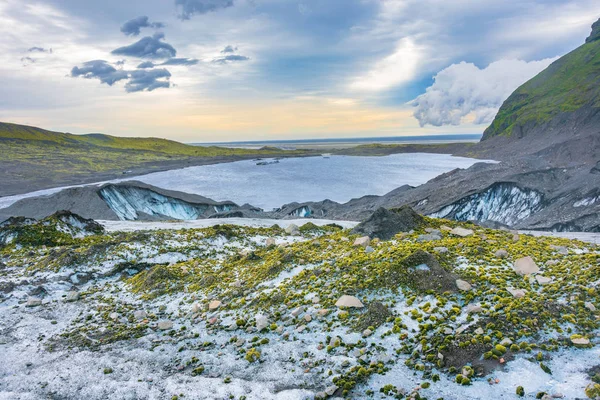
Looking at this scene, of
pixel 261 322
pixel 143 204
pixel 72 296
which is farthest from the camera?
pixel 143 204

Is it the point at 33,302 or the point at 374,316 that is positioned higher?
the point at 374,316

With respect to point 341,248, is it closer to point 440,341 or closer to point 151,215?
point 440,341

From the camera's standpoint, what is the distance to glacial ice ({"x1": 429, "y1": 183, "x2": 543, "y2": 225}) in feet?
169

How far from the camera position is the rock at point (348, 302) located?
10583mm

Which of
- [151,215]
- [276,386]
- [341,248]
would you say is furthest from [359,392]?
[151,215]

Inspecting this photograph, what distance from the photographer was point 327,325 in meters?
10.0

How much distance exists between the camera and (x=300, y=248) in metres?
17.1

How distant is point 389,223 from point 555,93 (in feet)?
625

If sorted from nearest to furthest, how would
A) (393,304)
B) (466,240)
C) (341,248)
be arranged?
(393,304)
(466,240)
(341,248)

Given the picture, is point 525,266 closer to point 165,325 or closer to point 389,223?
point 389,223

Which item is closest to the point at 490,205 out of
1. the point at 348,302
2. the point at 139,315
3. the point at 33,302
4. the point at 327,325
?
the point at 348,302

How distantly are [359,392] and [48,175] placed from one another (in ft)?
480

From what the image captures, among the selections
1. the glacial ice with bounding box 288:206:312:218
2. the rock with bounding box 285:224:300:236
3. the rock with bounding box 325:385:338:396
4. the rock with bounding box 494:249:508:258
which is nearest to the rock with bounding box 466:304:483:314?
the rock with bounding box 494:249:508:258

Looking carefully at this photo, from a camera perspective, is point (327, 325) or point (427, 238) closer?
point (327, 325)
